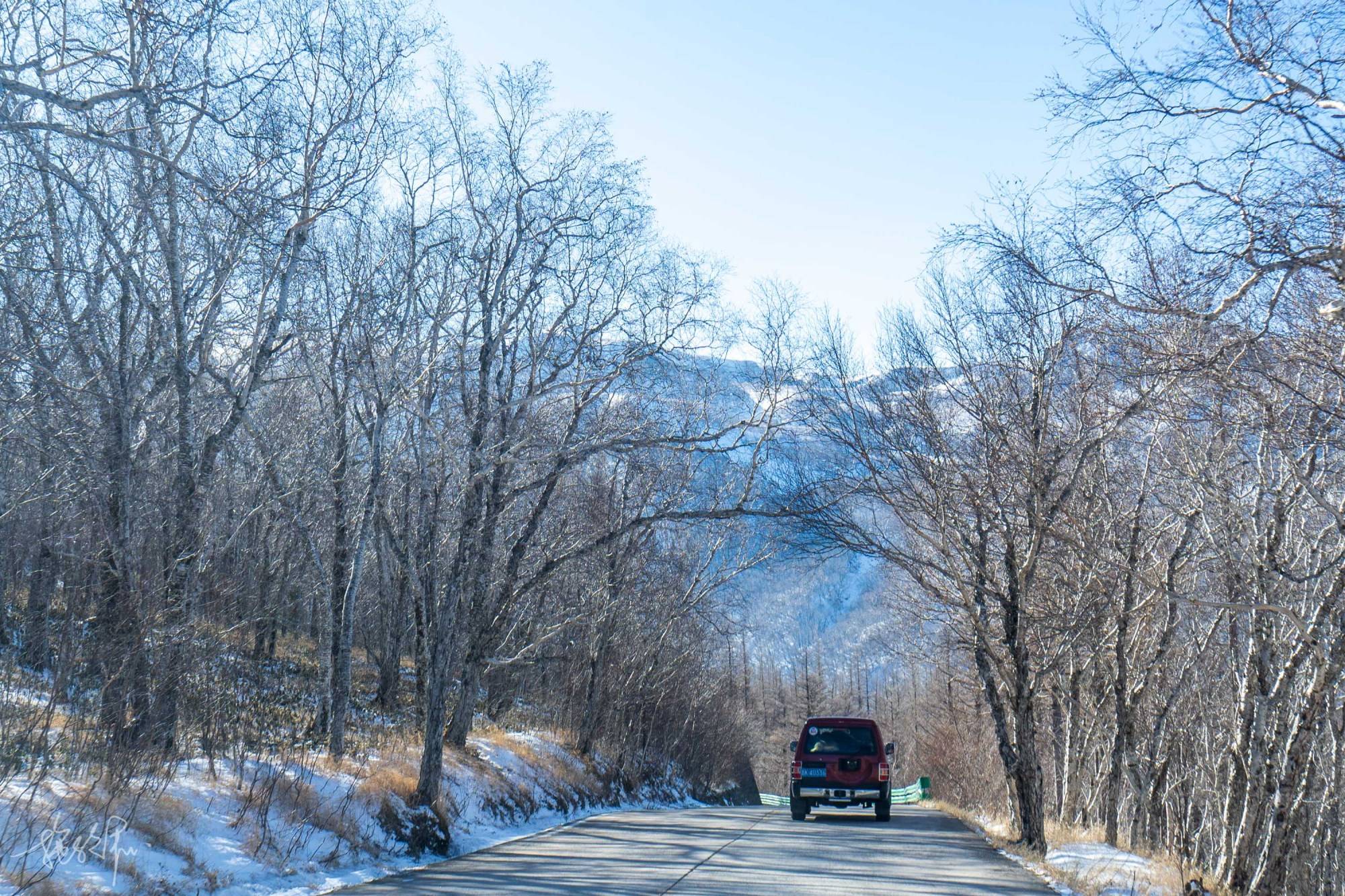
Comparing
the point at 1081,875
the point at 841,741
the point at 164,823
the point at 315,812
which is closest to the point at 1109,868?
the point at 1081,875

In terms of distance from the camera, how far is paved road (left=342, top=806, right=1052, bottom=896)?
10086mm

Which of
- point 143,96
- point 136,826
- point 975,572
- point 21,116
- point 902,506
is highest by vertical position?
point 21,116

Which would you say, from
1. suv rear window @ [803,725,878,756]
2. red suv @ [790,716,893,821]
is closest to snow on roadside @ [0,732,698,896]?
red suv @ [790,716,893,821]

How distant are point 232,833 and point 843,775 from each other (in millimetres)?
14724

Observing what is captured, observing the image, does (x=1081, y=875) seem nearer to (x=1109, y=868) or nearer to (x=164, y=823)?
(x=1109, y=868)

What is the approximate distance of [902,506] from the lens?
58.0 feet

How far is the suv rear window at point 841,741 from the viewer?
72.3ft

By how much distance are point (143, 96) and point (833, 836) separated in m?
14.2

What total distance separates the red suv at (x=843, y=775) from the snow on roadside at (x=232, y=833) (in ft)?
23.2

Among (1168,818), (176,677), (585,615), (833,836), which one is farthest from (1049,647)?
(176,677)

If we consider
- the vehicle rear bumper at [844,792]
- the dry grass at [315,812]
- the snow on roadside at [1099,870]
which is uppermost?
the dry grass at [315,812]

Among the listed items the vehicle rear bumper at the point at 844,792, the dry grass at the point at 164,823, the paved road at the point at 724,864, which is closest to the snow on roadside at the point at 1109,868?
the paved road at the point at 724,864

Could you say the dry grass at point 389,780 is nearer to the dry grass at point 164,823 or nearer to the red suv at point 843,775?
the dry grass at point 164,823

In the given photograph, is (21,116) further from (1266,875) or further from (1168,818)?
(1168,818)
